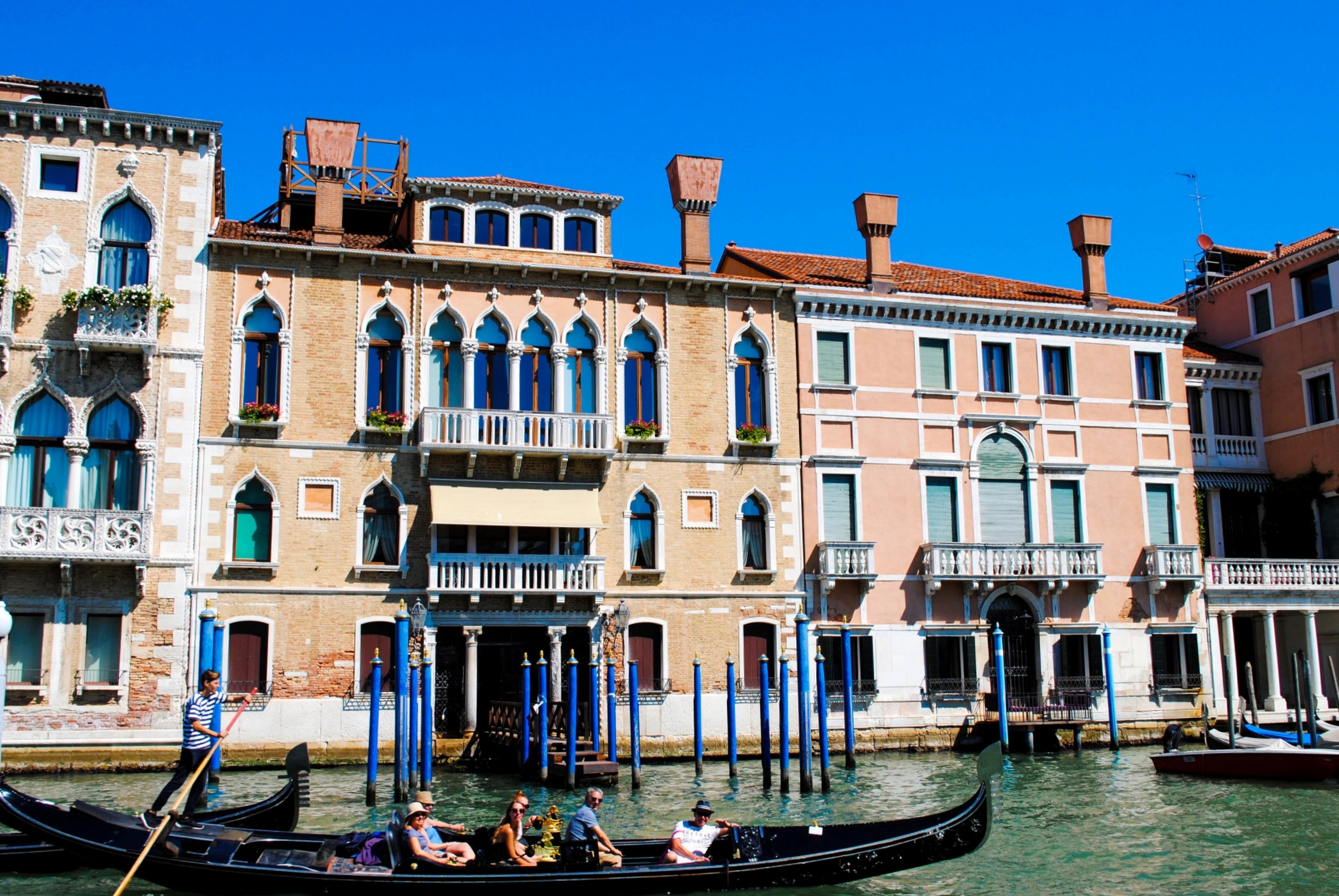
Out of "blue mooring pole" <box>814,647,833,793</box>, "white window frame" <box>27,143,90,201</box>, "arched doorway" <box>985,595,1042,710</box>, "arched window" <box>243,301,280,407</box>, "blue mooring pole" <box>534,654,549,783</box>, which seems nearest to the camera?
"blue mooring pole" <box>814,647,833,793</box>

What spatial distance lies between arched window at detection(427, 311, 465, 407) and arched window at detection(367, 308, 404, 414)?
0.54 metres

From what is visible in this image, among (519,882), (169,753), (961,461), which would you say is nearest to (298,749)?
(519,882)

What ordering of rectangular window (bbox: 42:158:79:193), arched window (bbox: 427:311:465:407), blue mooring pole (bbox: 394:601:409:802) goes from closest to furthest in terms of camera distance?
blue mooring pole (bbox: 394:601:409:802) < rectangular window (bbox: 42:158:79:193) < arched window (bbox: 427:311:465:407)

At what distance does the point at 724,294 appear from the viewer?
2380 cm

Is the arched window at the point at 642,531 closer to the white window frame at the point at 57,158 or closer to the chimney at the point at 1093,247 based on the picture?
the white window frame at the point at 57,158

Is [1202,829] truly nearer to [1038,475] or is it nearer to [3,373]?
[1038,475]

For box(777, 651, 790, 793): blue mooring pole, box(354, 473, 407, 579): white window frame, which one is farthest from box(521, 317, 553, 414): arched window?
box(777, 651, 790, 793): blue mooring pole

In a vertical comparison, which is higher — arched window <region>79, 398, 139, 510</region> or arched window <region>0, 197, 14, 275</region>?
arched window <region>0, 197, 14, 275</region>

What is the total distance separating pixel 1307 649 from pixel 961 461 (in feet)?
26.8

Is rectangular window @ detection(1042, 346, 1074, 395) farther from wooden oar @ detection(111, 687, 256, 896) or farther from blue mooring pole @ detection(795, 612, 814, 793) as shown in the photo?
wooden oar @ detection(111, 687, 256, 896)

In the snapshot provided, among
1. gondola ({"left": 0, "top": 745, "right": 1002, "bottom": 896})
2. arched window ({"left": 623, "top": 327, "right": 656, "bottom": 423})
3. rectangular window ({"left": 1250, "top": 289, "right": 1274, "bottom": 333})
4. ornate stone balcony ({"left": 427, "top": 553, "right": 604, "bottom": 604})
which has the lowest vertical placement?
gondola ({"left": 0, "top": 745, "right": 1002, "bottom": 896})

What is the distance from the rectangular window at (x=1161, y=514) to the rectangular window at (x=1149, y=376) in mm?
1794

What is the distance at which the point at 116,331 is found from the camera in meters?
20.0

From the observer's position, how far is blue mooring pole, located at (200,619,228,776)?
14994 mm
